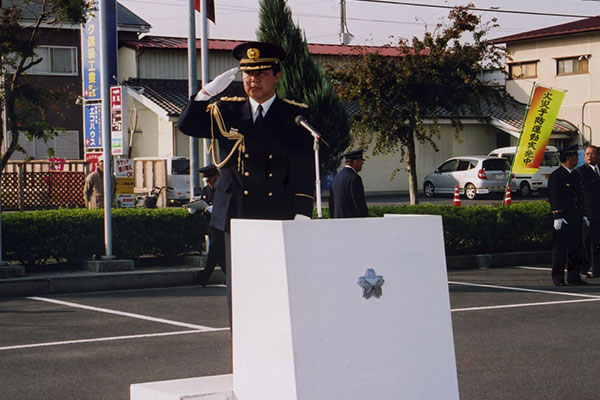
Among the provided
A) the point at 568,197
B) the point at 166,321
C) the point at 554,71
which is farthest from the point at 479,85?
the point at 554,71

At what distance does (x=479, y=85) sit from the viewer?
20.8 meters

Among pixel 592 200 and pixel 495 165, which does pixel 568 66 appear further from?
pixel 592 200

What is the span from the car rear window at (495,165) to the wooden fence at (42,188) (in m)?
14.7

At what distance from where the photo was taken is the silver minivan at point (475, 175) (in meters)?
34.0

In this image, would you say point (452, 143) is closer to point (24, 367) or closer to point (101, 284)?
point (101, 284)

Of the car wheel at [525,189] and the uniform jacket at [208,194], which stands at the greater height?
the car wheel at [525,189]

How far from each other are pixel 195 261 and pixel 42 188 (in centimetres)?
1277

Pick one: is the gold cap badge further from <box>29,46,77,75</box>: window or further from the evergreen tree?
<box>29,46,77,75</box>: window

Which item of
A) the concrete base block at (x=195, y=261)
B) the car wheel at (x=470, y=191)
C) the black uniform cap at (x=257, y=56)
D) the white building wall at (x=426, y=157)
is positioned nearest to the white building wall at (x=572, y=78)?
the white building wall at (x=426, y=157)

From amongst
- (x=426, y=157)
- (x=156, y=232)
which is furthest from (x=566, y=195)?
(x=426, y=157)

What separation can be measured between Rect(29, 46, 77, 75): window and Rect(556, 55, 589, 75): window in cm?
2068

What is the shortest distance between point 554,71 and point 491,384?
3730 centimetres

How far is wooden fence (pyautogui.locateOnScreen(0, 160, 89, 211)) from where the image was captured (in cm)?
2506

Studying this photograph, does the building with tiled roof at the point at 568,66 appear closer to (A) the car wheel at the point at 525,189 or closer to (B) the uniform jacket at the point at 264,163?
(A) the car wheel at the point at 525,189
